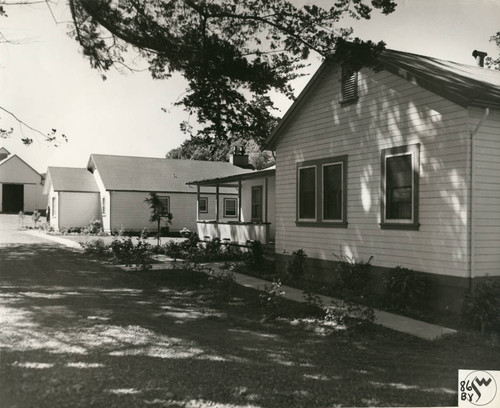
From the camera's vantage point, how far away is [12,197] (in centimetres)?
3662

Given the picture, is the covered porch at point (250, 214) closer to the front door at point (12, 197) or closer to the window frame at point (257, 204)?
the window frame at point (257, 204)

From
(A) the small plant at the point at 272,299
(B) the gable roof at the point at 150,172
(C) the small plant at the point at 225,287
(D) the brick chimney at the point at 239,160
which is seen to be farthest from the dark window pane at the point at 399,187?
(D) the brick chimney at the point at 239,160

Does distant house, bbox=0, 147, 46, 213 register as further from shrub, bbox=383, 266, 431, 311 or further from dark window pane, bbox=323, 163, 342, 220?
shrub, bbox=383, 266, 431, 311

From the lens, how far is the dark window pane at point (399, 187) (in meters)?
10.1

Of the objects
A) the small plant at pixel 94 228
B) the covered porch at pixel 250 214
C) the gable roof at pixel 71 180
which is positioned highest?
the gable roof at pixel 71 180

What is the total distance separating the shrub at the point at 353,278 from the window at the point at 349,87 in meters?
3.97

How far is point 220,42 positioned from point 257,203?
13.3 metres

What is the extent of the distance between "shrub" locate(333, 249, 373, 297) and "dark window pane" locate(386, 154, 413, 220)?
4.24 ft

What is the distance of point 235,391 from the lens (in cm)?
491

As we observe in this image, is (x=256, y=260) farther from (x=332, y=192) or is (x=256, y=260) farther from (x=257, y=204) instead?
(x=257, y=204)

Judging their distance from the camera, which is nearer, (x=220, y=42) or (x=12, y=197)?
(x=220, y=42)

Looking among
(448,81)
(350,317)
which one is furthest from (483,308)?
(448,81)

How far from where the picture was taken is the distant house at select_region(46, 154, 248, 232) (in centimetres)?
3203

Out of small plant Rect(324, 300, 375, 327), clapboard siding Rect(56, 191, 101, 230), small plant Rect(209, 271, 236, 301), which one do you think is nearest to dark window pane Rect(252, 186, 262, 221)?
small plant Rect(209, 271, 236, 301)
